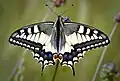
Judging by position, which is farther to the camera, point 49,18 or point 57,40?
point 49,18

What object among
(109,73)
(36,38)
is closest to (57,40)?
(36,38)

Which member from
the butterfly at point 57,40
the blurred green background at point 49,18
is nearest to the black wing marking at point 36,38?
the butterfly at point 57,40

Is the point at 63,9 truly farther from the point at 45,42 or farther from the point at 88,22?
the point at 45,42

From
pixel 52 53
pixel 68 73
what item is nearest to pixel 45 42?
pixel 52 53

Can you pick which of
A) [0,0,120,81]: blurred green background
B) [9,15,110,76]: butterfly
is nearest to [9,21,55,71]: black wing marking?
[9,15,110,76]: butterfly

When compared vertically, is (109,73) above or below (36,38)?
below

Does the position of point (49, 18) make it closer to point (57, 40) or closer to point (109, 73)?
point (57, 40)
